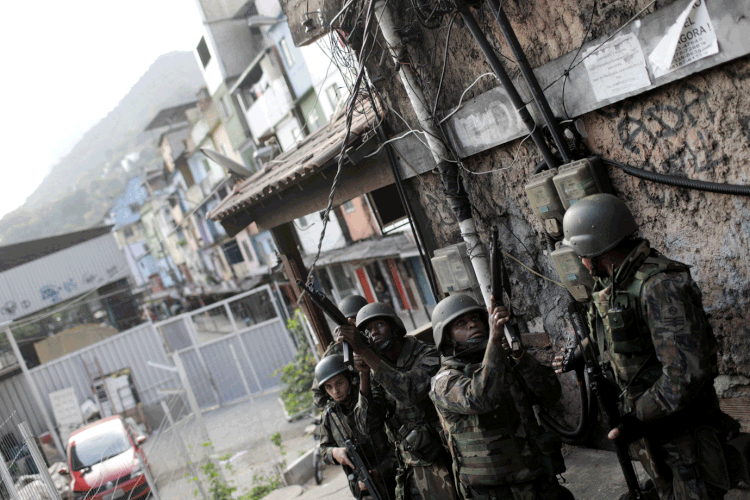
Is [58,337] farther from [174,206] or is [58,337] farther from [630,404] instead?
[630,404]

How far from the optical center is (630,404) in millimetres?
2980

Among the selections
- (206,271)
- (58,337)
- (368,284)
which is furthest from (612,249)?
(206,271)

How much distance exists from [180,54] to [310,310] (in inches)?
5783

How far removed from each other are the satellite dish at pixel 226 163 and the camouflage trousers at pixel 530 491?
5.94 metres

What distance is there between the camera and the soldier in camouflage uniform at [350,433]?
15.0 ft

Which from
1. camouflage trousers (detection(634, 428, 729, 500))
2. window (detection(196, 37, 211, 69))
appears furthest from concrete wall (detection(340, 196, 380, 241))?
window (detection(196, 37, 211, 69))

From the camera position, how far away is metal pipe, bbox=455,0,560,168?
3852 millimetres

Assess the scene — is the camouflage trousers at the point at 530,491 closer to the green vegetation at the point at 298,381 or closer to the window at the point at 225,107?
the green vegetation at the point at 298,381

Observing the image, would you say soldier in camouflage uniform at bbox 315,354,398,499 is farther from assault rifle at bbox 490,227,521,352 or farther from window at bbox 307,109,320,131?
window at bbox 307,109,320,131

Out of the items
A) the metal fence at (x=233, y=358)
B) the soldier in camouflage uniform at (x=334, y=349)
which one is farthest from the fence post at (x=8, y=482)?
the metal fence at (x=233, y=358)

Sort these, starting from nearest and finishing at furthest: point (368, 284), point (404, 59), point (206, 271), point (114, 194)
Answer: point (404, 59)
point (368, 284)
point (206, 271)
point (114, 194)

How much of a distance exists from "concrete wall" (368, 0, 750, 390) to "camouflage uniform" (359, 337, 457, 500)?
1.34m

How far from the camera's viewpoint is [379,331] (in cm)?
444

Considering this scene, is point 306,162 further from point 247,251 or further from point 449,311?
point 247,251
